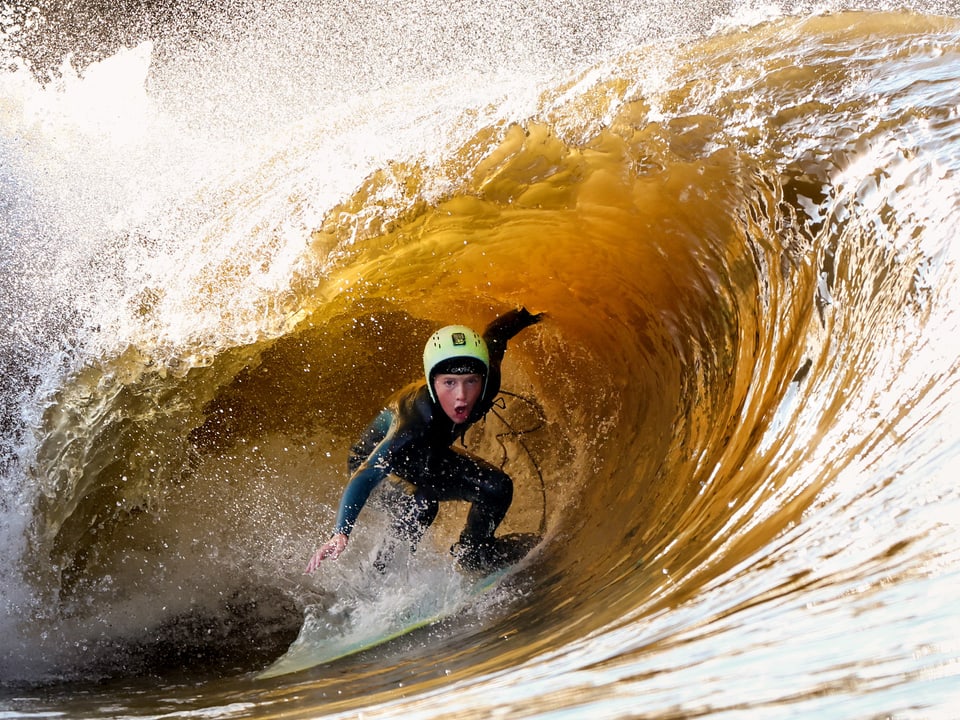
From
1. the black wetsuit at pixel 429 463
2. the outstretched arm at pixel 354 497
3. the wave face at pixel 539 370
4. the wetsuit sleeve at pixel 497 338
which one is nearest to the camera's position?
the wave face at pixel 539 370

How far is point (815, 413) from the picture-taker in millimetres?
1945

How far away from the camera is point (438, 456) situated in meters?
2.14

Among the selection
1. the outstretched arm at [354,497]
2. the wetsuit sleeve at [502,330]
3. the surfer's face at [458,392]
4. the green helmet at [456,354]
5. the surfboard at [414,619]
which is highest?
the wetsuit sleeve at [502,330]

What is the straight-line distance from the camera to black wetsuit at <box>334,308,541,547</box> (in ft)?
6.79

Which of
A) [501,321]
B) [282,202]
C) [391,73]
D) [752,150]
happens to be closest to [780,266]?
[752,150]

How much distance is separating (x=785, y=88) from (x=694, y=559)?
1.42 meters

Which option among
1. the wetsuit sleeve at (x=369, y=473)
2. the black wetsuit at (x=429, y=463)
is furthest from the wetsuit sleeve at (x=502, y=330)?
the wetsuit sleeve at (x=369, y=473)

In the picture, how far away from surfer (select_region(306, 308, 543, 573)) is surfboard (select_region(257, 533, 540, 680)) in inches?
1.3

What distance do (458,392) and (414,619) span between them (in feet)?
2.45

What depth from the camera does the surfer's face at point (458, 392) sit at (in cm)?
199

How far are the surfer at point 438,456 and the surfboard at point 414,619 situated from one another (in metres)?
0.03

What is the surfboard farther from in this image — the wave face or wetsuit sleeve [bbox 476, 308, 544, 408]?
wetsuit sleeve [bbox 476, 308, 544, 408]

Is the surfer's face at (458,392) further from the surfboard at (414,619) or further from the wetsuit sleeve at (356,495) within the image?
the surfboard at (414,619)

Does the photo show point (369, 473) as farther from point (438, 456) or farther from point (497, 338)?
point (497, 338)
